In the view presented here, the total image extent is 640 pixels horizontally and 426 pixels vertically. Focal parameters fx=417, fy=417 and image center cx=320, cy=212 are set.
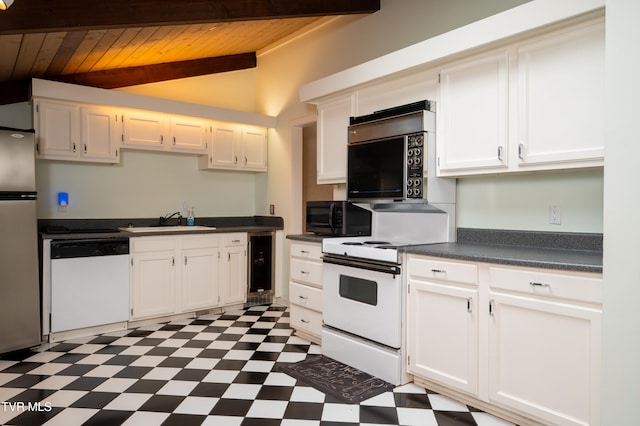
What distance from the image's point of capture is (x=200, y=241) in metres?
4.32

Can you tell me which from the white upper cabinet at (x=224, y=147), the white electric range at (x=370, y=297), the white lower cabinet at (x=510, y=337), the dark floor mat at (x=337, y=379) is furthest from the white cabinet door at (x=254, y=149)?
the white lower cabinet at (x=510, y=337)

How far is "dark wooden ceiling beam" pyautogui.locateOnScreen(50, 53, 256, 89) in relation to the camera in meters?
4.27

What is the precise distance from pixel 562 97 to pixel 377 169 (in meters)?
1.30

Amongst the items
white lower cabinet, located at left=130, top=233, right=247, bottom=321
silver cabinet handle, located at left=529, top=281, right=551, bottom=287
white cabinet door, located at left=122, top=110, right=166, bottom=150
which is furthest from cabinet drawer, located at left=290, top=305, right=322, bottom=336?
white cabinet door, located at left=122, top=110, right=166, bottom=150

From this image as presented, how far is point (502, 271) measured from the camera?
218 cm

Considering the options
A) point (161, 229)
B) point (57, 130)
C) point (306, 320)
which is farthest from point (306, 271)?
point (57, 130)

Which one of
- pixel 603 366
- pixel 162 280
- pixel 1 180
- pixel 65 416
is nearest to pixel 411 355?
pixel 603 366

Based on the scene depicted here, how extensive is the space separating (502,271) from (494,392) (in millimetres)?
656

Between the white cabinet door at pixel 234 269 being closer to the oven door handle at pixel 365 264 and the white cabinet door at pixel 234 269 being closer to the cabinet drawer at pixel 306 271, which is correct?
the cabinet drawer at pixel 306 271

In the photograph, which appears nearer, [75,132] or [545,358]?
[545,358]

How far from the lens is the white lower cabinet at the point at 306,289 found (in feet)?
11.4

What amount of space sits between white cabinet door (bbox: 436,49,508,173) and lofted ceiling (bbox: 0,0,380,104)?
1.53m

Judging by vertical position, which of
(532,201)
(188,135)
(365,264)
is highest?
(188,135)

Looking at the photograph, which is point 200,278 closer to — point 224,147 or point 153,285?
point 153,285
